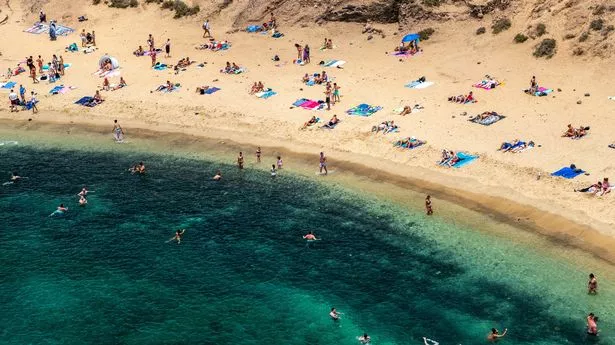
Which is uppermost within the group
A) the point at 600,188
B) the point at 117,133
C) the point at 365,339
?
the point at 600,188

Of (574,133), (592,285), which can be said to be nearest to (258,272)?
(592,285)

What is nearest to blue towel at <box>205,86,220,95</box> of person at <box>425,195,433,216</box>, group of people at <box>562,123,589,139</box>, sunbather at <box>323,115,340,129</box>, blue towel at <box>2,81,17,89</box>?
sunbather at <box>323,115,340,129</box>

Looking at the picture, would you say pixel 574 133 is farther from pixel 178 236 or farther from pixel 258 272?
pixel 178 236

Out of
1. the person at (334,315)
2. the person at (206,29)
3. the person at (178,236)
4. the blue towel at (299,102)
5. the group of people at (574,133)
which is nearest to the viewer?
the person at (334,315)

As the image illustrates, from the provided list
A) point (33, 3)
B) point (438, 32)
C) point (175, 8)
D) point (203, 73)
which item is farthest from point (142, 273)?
point (33, 3)

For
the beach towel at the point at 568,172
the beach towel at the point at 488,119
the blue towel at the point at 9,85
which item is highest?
the beach towel at the point at 488,119

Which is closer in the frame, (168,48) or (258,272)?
(258,272)

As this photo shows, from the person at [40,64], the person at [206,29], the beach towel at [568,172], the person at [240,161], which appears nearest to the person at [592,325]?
the beach towel at [568,172]

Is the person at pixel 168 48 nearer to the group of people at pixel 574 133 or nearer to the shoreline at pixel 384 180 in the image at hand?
the shoreline at pixel 384 180
